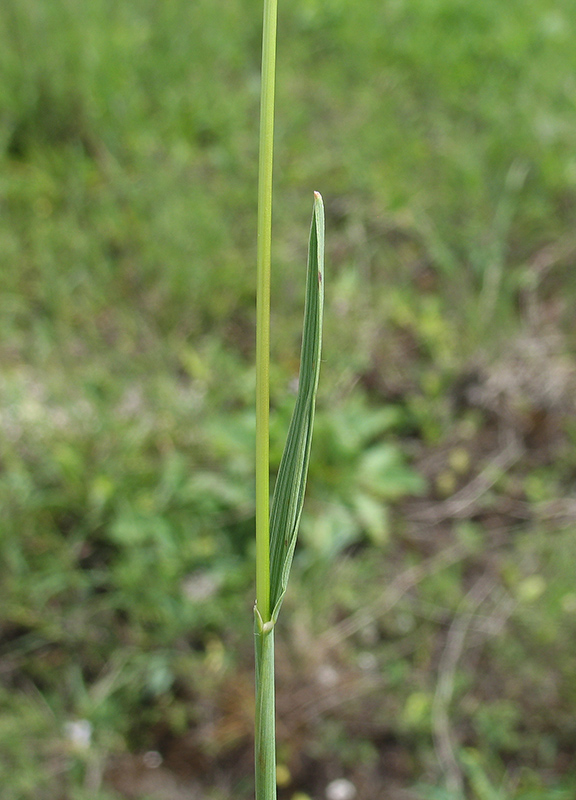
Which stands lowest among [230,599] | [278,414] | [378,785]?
[378,785]

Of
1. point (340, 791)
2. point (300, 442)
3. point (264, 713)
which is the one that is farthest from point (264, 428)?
point (340, 791)

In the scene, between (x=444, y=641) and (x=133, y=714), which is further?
(x=444, y=641)

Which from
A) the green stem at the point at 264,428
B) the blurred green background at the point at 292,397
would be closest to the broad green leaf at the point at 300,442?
the green stem at the point at 264,428

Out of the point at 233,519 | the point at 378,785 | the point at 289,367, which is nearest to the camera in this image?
the point at 378,785

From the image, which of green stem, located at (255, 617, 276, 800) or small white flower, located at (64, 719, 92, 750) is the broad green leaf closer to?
green stem, located at (255, 617, 276, 800)

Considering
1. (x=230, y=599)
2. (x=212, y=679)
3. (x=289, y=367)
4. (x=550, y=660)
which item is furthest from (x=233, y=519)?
(x=550, y=660)

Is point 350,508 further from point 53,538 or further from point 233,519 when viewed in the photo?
point 53,538
